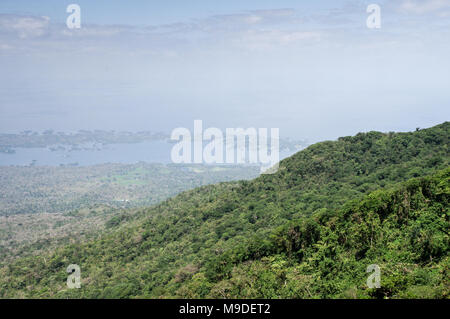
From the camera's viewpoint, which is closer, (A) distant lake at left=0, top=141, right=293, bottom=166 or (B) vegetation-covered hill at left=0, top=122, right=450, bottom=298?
(B) vegetation-covered hill at left=0, top=122, right=450, bottom=298

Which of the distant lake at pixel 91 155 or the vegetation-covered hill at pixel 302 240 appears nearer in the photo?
the vegetation-covered hill at pixel 302 240

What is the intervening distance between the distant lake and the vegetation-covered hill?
12853cm

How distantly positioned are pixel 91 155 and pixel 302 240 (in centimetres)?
17118

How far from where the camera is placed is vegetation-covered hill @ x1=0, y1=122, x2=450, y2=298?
14.4m

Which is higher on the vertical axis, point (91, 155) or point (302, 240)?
point (302, 240)

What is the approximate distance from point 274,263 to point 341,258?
9.01ft

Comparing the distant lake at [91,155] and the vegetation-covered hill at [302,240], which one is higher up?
the vegetation-covered hill at [302,240]

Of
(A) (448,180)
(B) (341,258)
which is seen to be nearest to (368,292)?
(B) (341,258)

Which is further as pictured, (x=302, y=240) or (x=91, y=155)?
(x=91, y=155)

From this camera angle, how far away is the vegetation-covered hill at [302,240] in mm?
14375

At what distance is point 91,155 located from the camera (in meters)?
177

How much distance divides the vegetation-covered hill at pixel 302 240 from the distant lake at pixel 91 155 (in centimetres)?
12853

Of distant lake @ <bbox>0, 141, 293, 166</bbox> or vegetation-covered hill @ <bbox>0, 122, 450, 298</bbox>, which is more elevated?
vegetation-covered hill @ <bbox>0, 122, 450, 298</bbox>

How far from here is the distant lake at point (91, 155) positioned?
526 ft
